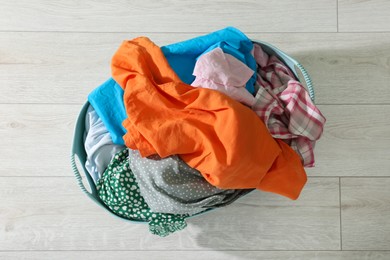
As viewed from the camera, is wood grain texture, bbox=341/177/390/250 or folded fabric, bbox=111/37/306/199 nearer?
folded fabric, bbox=111/37/306/199

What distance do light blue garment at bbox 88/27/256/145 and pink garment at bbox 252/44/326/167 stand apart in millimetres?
42

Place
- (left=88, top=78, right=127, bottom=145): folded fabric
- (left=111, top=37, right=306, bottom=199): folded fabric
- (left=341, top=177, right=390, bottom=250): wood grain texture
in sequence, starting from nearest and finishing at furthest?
(left=111, top=37, right=306, bottom=199): folded fabric < (left=88, top=78, right=127, bottom=145): folded fabric < (left=341, top=177, right=390, bottom=250): wood grain texture

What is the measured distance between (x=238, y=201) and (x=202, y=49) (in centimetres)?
33

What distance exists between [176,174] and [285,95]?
0.24m

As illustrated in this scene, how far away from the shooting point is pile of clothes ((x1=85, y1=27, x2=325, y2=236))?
83 centimetres

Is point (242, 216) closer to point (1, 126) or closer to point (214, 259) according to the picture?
point (214, 259)

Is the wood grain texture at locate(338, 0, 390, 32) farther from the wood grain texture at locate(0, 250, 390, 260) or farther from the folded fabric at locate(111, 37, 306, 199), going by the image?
the wood grain texture at locate(0, 250, 390, 260)

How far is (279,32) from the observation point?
1099 millimetres

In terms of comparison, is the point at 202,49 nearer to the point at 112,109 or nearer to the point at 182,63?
the point at 182,63

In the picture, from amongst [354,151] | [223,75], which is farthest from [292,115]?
[354,151]

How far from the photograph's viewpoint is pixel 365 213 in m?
1.08

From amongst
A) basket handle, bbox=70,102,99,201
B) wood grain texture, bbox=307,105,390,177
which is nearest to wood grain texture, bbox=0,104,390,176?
wood grain texture, bbox=307,105,390,177

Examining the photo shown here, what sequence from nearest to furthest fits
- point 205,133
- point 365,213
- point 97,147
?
point 205,133 < point 97,147 < point 365,213

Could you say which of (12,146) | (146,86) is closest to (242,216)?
(146,86)
